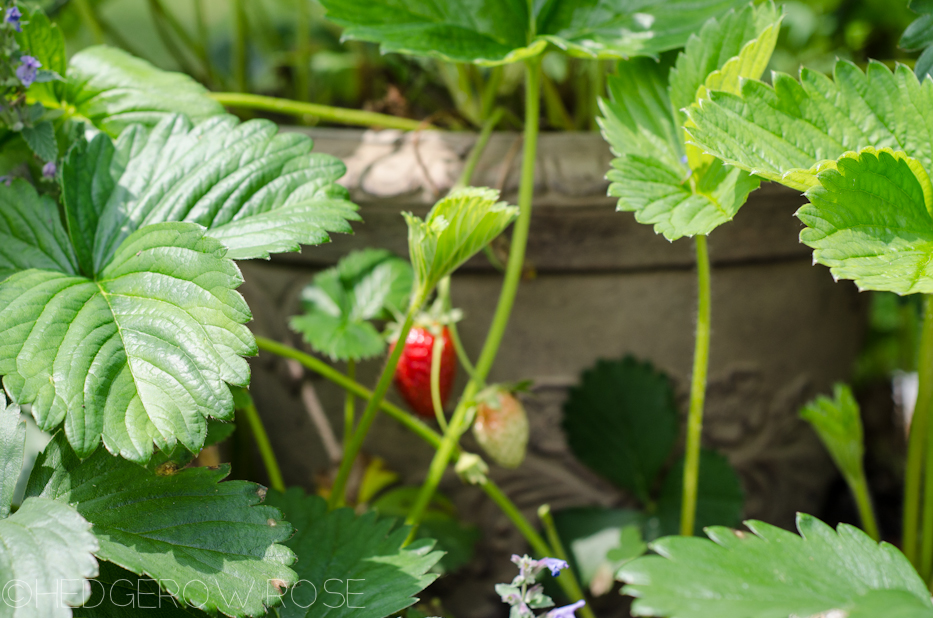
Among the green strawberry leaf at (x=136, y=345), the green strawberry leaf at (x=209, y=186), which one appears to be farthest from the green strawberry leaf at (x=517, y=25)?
the green strawberry leaf at (x=136, y=345)

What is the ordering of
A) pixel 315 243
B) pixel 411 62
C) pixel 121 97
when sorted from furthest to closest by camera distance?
pixel 411 62, pixel 121 97, pixel 315 243

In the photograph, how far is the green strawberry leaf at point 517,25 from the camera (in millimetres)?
493

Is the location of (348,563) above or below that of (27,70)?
below

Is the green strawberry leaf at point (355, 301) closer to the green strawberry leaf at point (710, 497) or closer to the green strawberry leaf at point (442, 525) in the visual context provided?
the green strawberry leaf at point (442, 525)

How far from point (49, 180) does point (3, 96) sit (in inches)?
2.3

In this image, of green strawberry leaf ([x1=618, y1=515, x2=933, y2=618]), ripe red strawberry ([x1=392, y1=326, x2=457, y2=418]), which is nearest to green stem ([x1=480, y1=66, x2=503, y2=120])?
ripe red strawberry ([x1=392, y1=326, x2=457, y2=418])

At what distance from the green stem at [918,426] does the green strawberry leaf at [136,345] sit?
1.43 feet

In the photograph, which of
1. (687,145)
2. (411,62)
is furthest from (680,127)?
(411,62)

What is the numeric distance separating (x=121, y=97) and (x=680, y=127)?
0.41m

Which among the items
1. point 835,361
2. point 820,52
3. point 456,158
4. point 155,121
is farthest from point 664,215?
point 820,52

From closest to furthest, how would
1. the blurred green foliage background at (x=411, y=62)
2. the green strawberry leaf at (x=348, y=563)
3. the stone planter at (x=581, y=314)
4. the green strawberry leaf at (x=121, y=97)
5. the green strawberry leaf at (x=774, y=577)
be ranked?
the green strawberry leaf at (x=774, y=577), the green strawberry leaf at (x=348, y=563), the green strawberry leaf at (x=121, y=97), the stone planter at (x=581, y=314), the blurred green foliage background at (x=411, y=62)

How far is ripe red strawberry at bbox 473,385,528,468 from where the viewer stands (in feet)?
1.80

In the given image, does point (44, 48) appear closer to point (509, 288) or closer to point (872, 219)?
point (509, 288)

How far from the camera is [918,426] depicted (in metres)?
0.50
